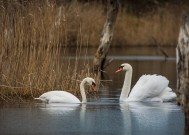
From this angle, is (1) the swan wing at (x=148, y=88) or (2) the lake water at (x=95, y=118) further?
(1) the swan wing at (x=148, y=88)

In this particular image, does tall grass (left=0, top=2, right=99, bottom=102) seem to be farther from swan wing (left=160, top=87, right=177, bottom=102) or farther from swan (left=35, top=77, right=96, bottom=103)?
swan wing (left=160, top=87, right=177, bottom=102)

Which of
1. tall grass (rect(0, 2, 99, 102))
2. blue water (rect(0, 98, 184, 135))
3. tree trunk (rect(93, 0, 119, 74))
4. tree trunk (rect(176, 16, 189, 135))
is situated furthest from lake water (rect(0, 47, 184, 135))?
tree trunk (rect(93, 0, 119, 74))

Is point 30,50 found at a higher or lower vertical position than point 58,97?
higher

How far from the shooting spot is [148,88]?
20.1 meters

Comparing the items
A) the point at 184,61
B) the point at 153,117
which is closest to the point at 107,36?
the point at 153,117

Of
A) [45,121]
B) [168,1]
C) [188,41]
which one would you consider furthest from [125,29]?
[188,41]

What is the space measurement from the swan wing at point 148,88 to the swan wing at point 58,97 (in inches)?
74.0

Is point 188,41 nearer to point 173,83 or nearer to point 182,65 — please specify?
point 182,65

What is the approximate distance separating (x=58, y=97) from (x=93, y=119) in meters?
2.52

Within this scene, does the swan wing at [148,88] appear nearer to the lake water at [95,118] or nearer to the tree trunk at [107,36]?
the lake water at [95,118]

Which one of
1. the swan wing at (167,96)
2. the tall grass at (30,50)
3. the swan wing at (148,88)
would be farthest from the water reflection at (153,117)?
the tall grass at (30,50)

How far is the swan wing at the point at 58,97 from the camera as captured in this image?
18406 millimetres

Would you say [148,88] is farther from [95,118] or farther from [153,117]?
[95,118]

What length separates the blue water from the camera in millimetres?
14664
